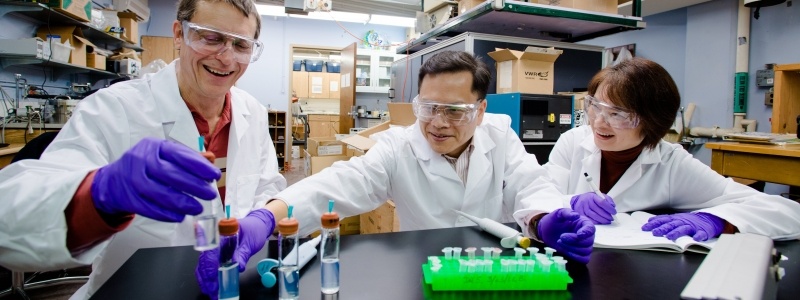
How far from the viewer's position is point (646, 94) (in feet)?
4.66

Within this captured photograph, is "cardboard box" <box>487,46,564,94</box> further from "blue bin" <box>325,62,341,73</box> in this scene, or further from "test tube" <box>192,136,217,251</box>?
"blue bin" <box>325,62,341,73</box>

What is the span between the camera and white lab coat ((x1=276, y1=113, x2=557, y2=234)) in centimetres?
135

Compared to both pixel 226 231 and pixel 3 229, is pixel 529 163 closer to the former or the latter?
pixel 226 231

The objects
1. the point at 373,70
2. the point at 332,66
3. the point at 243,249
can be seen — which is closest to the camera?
the point at 243,249

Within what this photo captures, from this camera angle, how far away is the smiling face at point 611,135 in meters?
1.45

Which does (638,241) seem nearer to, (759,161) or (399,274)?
(399,274)

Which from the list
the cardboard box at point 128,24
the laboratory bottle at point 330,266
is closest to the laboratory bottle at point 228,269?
the laboratory bottle at point 330,266

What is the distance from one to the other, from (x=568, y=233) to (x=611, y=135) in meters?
0.73

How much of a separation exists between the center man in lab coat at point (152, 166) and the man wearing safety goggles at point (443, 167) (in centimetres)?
33

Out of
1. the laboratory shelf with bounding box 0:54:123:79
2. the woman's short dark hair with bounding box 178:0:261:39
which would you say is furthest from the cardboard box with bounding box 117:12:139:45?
the woman's short dark hair with bounding box 178:0:261:39

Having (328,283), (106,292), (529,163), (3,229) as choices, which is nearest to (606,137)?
(529,163)

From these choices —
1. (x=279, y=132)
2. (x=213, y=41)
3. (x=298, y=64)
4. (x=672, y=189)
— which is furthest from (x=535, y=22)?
(x=298, y=64)

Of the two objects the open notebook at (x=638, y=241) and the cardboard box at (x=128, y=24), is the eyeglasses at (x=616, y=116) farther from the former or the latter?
the cardboard box at (x=128, y=24)

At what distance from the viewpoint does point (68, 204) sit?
708mm
